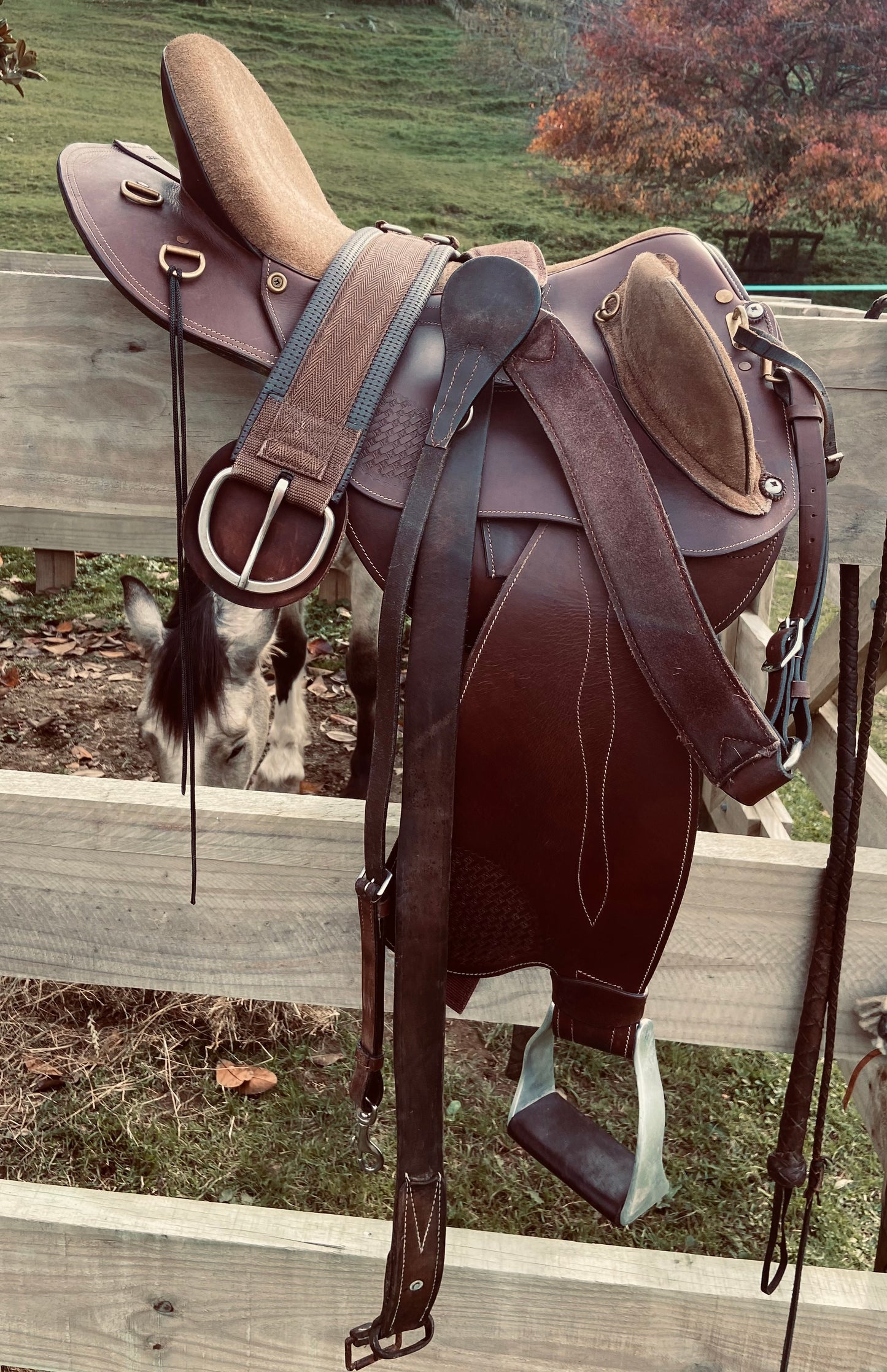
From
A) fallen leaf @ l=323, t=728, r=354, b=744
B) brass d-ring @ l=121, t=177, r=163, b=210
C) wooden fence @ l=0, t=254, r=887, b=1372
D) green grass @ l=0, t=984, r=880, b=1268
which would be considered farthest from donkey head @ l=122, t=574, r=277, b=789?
fallen leaf @ l=323, t=728, r=354, b=744

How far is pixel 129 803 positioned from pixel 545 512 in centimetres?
50

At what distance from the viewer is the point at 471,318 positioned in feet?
2.57

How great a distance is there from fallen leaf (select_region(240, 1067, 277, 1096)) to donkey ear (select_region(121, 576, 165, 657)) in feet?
2.96

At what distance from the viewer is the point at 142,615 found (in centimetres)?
202

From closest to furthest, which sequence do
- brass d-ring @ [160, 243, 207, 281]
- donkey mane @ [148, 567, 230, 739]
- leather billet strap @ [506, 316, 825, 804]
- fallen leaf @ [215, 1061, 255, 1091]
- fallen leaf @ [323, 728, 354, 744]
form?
leather billet strap @ [506, 316, 825, 804] → brass d-ring @ [160, 243, 207, 281] → donkey mane @ [148, 567, 230, 739] → fallen leaf @ [215, 1061, 255, 1091] → fallen leaf @ [323, 728, 354, 744]

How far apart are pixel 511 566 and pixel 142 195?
510mm

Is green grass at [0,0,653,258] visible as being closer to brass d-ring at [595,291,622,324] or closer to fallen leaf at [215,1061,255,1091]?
fallen leaf at [215,1061,255,1091]

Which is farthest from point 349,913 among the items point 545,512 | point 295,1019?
point 295,1019

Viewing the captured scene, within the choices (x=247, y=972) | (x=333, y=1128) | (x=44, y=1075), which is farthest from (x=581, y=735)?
(x=44, y=1075)

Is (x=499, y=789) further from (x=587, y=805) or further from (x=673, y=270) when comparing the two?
(x=673, y=270)

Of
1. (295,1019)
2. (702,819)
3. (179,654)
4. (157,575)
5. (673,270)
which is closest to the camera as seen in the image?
(673,270)

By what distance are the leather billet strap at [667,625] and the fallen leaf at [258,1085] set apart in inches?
58.3

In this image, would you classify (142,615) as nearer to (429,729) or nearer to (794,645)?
(429,729)

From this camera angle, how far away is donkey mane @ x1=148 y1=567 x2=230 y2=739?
5.83ft
